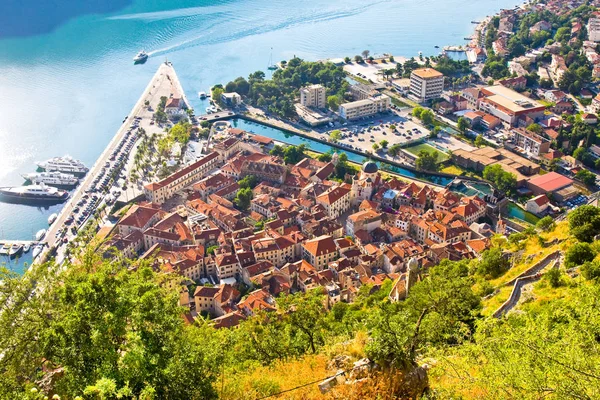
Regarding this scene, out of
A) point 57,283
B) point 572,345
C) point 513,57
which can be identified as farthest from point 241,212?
point 513,57

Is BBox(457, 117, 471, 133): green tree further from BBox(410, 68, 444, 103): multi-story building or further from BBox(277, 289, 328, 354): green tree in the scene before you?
BBox(277, 289, 328, 354): green tree

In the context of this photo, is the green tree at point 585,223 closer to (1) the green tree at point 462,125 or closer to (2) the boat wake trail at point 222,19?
(1) the green tree at point 462,125

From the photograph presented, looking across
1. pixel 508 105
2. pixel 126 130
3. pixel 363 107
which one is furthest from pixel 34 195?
pixel 508 105

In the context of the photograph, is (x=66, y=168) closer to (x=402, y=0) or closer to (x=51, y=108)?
(x=51, y=108)

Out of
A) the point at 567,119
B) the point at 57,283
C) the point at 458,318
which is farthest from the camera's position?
the point at 567,119

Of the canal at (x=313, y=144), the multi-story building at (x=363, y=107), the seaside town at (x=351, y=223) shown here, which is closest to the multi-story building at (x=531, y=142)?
the seaside town at (x=351, y=223)

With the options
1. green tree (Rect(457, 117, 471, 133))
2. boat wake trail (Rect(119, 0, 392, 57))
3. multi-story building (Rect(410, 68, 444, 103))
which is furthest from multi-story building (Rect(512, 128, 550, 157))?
boat wake trail (Rect(119, 0, 392, 57))

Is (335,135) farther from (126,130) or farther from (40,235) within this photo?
(40,235)

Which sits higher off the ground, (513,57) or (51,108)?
(51,108)
